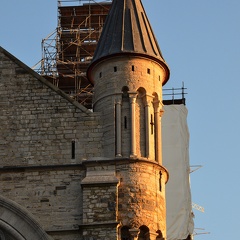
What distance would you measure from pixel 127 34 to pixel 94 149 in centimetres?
309

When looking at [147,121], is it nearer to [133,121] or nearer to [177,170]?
[133,121]

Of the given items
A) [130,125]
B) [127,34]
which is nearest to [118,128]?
[130,125]

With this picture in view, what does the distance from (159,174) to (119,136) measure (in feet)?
4.25

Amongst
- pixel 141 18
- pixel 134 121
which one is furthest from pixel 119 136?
pixel 141 18

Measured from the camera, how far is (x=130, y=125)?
68.2ft

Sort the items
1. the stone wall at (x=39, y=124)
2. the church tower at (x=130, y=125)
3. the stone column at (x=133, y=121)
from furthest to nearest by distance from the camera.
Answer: the stone wall at (x=39, y=124) → the stone column at (x=133, y=121) → the church tower at (x=130, y=125)

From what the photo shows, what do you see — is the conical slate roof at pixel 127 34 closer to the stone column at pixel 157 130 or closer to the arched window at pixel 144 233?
the stone column at pixel 157 130

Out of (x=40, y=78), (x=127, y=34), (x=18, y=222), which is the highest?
(x=127, y=34)

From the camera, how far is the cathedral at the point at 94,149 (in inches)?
785

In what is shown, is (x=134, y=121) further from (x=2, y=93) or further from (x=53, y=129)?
(x=2, y=93)

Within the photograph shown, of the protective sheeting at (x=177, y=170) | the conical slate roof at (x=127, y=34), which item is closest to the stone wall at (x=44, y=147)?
the conical slate roof at (x=127, y=34)

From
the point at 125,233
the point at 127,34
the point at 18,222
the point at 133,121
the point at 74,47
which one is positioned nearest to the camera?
the point at 125,233

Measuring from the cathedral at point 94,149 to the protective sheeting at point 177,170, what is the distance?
39.6ft

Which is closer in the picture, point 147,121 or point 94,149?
point 94,149
